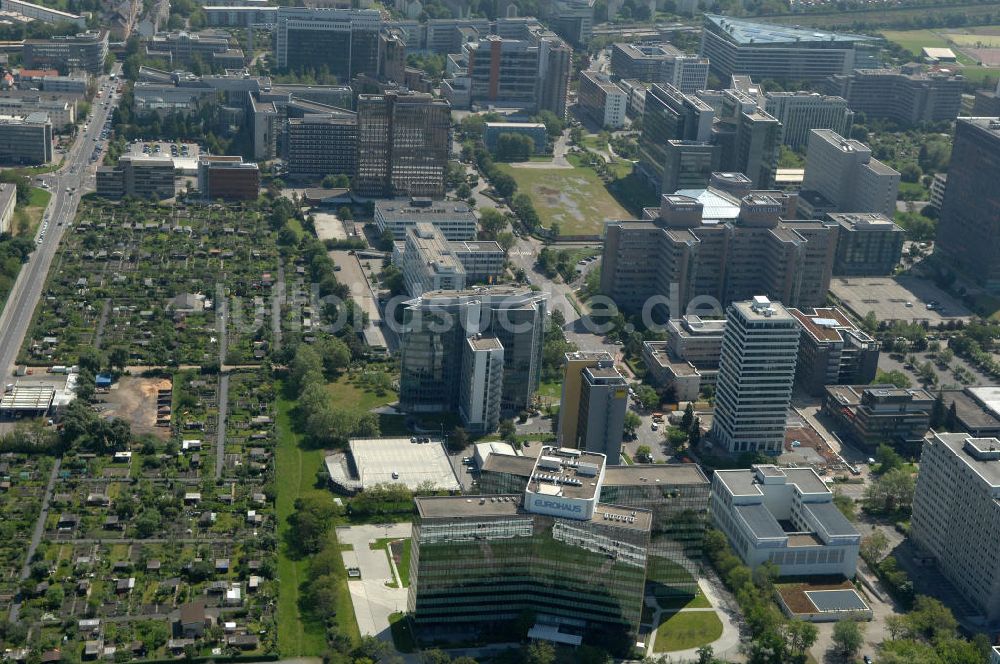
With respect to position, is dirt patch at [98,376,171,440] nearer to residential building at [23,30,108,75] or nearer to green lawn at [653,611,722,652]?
green lawn at [653,611,722,652]

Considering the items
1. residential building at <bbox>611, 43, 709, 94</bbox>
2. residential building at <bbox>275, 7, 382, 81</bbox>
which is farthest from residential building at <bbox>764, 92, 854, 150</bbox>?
residential building at <bbox>275, 7, 382, 81</bbox>

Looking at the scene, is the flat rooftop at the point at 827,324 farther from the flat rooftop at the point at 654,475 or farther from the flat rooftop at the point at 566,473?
the flat rooftop at the point at 566,473

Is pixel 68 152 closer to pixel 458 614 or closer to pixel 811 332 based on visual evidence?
pixel 811 332

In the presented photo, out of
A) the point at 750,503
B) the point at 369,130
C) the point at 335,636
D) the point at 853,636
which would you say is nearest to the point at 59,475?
the point at 335,636

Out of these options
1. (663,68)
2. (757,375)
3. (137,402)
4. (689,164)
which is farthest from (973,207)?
(137,402)

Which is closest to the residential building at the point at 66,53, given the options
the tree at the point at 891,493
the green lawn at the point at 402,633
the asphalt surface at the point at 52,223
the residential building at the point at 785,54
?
the asphalt surface at the point at 52,223

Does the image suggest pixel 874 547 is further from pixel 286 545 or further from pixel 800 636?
pixel 286 545

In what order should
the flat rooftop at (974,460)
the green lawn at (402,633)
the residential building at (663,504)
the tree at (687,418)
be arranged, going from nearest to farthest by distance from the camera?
the green lawn at (402,633) < the residential building at (663,504) < the flat rooftop at (974,460) < the tree at (687,418)
